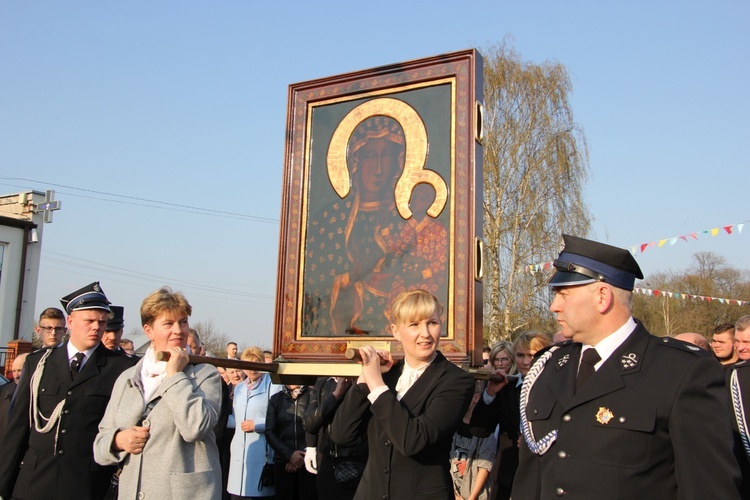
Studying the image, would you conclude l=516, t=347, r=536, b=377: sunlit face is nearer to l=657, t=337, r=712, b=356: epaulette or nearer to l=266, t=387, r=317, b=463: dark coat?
l=266, t=387, r=317, b=463: dark coat

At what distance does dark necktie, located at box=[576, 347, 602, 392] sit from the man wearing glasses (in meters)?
4.71

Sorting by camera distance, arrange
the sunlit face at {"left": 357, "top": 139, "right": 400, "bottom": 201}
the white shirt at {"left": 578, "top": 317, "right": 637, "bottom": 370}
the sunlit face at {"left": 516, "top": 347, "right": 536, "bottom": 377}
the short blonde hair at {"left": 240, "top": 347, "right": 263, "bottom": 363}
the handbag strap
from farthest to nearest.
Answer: the short blonde hair at {"left": 240, "top": 347, "right": 263, "bottom": 363}, the sunlit face at {"left": 516, "top": 347, "right": 536, "bottom": 377}, the sunlit face at {"left": 357, "top": 139, "right": 400, "bottom": 201}, the handbag strap, the white shirt at {"left": 578, "top": 317, "right": 637, "bottom": 370}

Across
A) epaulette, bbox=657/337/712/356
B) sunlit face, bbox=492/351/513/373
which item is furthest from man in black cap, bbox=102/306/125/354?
epaulette, bbox=657/337/712/356

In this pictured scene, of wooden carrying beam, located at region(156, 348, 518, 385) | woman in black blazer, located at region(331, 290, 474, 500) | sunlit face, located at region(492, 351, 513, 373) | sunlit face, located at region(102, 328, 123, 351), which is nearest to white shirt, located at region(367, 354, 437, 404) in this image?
woman in black blazer, located at region(331, 290, 474, 500)

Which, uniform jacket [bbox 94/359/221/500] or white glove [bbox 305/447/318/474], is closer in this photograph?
uniform jacket [bbox 94/359/221/500]

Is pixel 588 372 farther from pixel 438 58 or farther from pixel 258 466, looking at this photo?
pixel 258 466

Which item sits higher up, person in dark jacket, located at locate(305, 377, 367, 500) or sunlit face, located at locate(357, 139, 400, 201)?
sunlit face, located at locate(357, 139, 400, 201)

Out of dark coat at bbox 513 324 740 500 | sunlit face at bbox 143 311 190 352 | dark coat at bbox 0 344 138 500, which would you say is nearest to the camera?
dark coat at bbox 513 324 740 500

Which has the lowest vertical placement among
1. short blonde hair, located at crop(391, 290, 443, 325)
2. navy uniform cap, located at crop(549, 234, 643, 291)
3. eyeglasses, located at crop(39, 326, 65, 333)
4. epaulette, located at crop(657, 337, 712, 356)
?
epaulette, located at crop(657, 337, 712, 356)

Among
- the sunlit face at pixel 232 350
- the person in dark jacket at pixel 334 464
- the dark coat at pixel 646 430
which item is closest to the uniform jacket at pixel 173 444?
the person in dark jacket at pixel 334 464

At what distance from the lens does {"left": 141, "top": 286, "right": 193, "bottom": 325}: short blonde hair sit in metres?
3.82

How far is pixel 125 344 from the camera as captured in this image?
33.0ft

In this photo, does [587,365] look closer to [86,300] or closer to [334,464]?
[86,300]

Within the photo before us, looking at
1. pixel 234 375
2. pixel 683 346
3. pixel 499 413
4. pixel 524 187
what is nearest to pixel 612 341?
pixel 683 346
